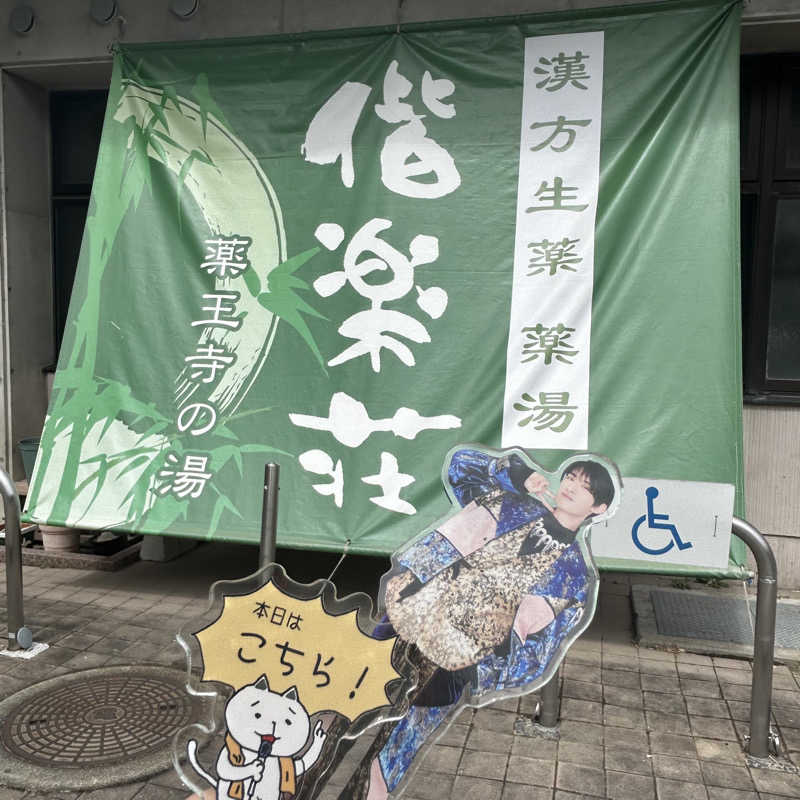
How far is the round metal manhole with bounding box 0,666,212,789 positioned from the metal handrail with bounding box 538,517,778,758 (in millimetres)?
2699

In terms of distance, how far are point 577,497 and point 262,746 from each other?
4.09ft

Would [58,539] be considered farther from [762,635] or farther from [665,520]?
[762,635]

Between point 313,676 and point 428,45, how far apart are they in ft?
14.0

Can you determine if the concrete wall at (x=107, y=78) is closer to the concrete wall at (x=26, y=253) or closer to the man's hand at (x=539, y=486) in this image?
the concrete wall at (x=26, y=253)

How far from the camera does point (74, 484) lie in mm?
5348

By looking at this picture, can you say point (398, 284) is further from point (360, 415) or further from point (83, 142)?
point (83, 142)

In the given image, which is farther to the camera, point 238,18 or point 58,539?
point 58,539

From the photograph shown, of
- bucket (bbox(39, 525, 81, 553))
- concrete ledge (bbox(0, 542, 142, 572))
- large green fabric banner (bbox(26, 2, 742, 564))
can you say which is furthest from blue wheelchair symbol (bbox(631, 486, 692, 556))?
bucket (bbox(39, 525, 81, 553))

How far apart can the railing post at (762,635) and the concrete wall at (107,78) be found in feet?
7.77

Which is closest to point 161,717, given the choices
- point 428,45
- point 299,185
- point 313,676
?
point 313,676

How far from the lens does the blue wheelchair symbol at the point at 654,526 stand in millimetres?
3300

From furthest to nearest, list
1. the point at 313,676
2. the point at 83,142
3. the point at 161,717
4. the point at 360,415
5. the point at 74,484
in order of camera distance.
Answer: the point at 83,142
the point at 74,484
the point at 360,415
the point at 161,717
the point at 313,676

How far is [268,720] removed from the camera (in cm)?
230

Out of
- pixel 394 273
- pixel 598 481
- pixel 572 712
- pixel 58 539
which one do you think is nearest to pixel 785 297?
pixel 394 273
